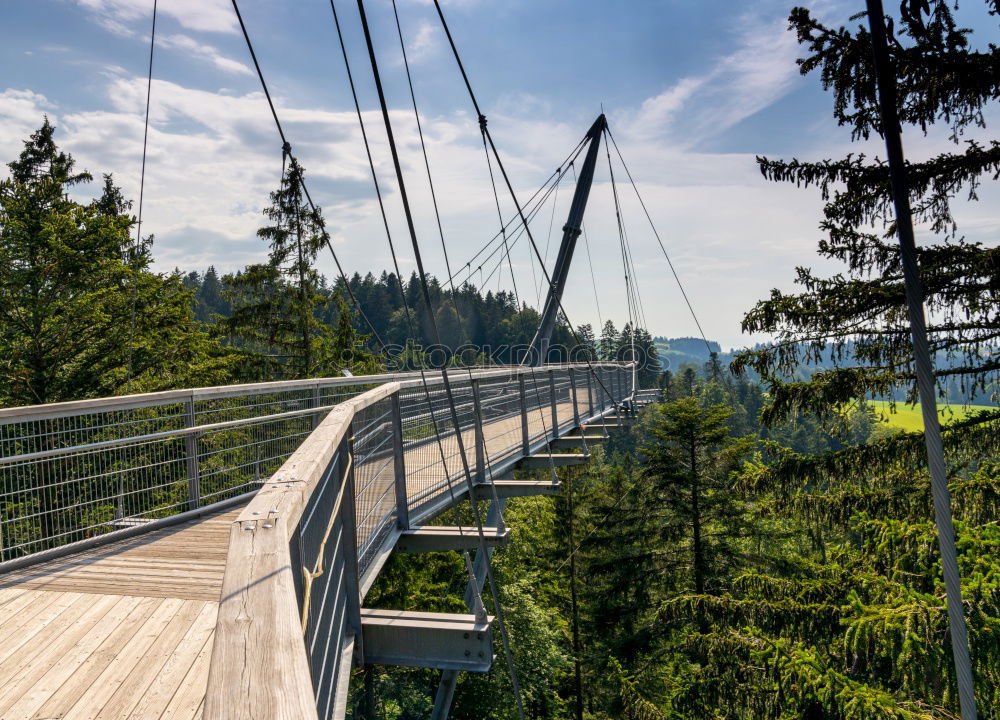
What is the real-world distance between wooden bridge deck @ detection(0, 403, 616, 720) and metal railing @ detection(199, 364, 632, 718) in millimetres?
282

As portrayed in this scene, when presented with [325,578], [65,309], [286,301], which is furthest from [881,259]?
[286,301]

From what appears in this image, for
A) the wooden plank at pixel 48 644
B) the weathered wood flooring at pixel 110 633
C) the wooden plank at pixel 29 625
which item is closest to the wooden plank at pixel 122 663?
the weathered wood flooring at pixel 110 633

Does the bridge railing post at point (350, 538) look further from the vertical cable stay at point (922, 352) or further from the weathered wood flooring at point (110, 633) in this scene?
the vertical cable stay at point (922, 352)

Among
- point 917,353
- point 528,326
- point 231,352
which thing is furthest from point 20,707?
point 528,326

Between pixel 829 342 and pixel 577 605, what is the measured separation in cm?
2158

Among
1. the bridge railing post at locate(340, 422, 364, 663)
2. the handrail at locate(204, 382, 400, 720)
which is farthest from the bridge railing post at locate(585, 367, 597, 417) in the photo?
the handrail at locate(204, 382, 400, 720)

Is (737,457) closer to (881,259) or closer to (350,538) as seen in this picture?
(881,259)

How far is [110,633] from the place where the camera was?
322 cm

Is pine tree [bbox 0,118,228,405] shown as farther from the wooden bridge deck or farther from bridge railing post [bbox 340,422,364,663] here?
bridge railing post [bbox 340,422,364,663]

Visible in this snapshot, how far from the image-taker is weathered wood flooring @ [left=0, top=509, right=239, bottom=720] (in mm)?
2539

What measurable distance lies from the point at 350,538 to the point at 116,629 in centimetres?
125

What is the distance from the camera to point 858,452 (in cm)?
823

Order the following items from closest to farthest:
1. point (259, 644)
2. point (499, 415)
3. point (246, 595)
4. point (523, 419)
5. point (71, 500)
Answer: point (259, 644), point (246, 595), point (71, 500), point (523, 419), point (499, 415)

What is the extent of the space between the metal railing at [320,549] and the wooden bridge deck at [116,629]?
28cm
